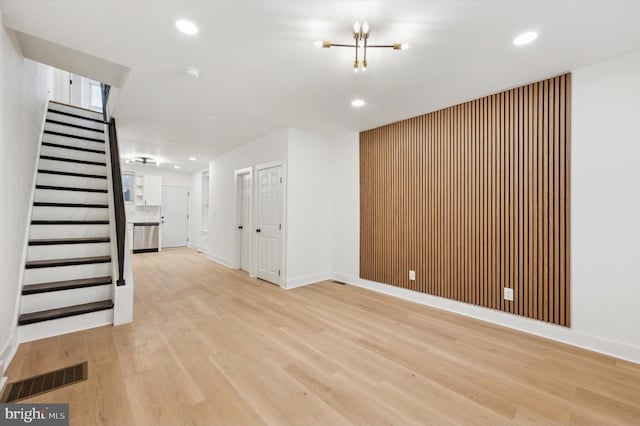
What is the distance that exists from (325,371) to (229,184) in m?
5.04

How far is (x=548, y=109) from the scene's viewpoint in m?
2.74

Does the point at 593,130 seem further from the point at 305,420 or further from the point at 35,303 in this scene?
the point at 35,303

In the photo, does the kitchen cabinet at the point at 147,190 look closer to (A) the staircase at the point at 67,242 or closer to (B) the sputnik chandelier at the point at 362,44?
(A) the staircase at the point at 67,242

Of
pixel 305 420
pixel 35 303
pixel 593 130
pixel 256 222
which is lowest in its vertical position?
pixel 305 420

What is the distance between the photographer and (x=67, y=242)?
306 cm

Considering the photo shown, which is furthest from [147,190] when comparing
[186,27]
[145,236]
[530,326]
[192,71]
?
[530,326]

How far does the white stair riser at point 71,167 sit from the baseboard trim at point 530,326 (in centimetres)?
490

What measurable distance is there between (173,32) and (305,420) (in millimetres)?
3009

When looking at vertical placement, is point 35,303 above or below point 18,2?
below

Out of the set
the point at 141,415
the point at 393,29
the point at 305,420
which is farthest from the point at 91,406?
the point at 393,29

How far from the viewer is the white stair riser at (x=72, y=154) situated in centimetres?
385

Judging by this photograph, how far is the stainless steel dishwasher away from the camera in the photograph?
7.77 metres

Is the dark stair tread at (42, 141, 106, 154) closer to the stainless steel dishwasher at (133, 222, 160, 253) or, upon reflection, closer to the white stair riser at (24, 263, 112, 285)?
the white stair riser at (24, 263, 112, 285)

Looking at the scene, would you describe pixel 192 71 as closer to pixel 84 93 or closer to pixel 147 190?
pixel 84 93
